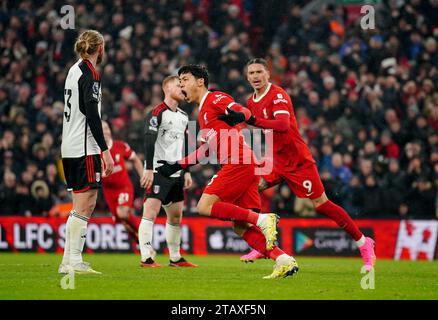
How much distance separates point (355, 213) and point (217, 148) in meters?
7.99

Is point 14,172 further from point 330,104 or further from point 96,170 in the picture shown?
point 96,170

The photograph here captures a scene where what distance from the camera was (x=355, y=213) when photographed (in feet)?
55.4

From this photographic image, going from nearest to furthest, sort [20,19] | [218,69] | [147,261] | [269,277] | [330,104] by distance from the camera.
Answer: [269,277] < [147,261] < [330,104] < [218,69] < [20,19]

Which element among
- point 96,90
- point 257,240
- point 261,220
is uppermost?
point 96,90

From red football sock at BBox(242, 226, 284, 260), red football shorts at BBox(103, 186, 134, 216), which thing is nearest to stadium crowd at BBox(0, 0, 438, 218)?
red football shorts at BBox(103, 186, 134, 216)

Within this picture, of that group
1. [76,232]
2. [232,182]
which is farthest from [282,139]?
[76,232]

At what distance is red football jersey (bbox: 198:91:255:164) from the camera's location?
9.34m

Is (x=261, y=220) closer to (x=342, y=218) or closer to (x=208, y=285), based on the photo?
(x=208, y=285)

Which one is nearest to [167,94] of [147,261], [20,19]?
[147,261]

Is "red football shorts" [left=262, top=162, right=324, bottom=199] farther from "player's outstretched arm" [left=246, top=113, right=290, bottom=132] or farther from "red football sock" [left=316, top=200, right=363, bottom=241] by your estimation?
"player's outstretched arm" [left=246, top=113, right=290, bottom=132]

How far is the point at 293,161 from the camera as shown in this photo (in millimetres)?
10539

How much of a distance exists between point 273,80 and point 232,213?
11.7m

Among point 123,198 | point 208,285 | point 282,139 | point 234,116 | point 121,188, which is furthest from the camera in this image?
point 121,188

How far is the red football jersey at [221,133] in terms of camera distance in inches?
368
